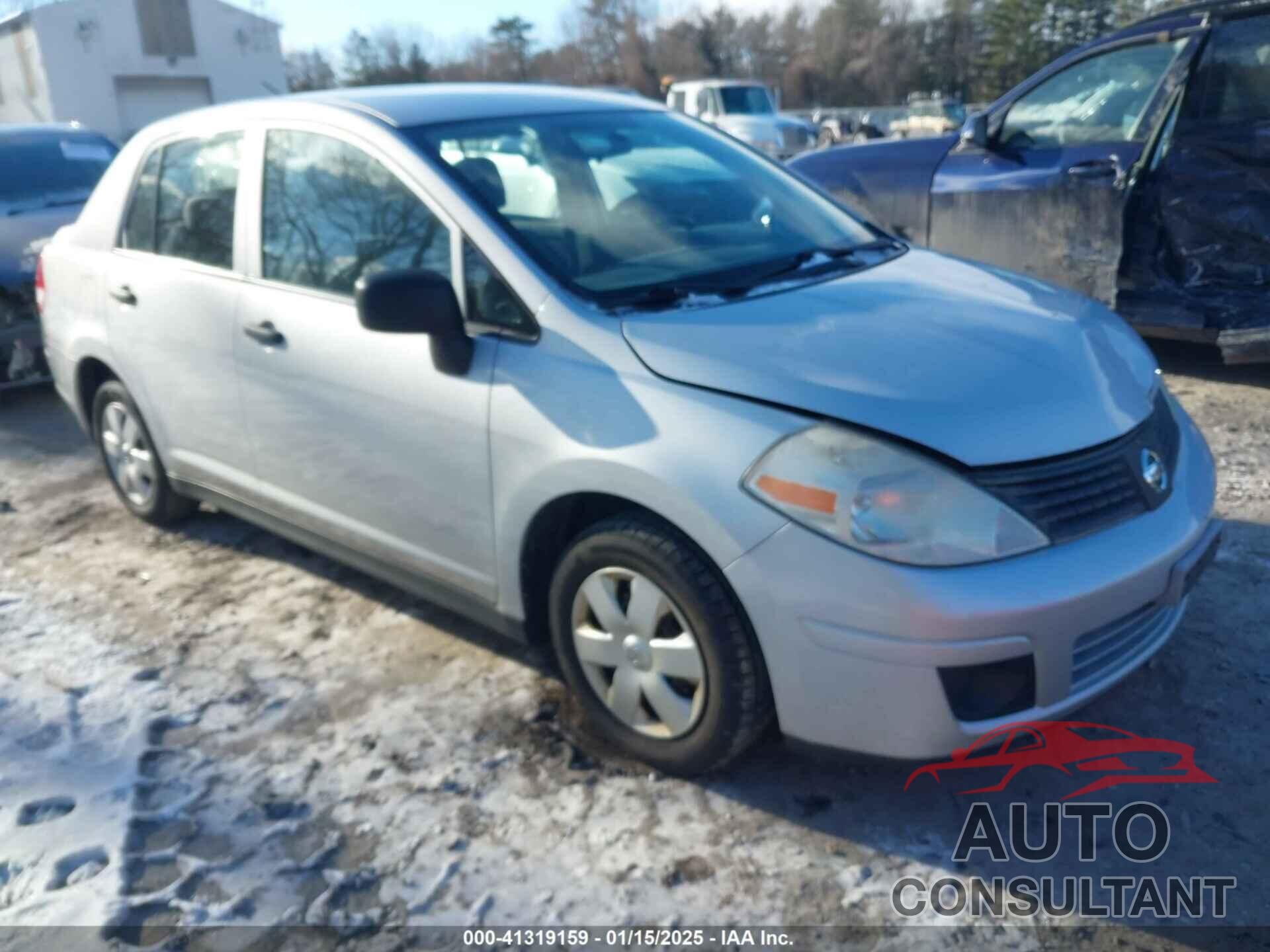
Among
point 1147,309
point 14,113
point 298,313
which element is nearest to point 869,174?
point 1147,309

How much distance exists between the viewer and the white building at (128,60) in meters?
36.0

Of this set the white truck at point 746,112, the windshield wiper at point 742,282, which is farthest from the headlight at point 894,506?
the white truck at point 746,112

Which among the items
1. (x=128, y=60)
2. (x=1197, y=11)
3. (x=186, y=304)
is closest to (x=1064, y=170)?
(x=1197, y=11)

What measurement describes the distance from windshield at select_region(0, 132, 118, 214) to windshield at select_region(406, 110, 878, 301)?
4.80 m

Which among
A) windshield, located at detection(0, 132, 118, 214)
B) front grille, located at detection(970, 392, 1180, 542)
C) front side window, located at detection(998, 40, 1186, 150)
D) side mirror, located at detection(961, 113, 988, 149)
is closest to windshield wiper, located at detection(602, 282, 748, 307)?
front grille, located at detection(970, 392, 1180, 542)

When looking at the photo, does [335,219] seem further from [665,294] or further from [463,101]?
[665,294]

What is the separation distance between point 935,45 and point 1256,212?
60459 millimetres

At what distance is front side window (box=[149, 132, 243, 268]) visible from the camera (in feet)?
12.1

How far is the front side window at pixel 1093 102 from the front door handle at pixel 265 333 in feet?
14.0

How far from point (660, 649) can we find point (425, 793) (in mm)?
736

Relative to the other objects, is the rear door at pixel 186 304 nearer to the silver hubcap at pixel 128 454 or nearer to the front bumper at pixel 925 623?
the silver hubcap at pixel 128 454

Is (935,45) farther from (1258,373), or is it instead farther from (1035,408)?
(1035,408)

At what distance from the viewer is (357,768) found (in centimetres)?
290

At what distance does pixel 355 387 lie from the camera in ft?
10.4
